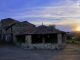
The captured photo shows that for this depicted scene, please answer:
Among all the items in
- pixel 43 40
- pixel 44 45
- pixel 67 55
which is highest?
pixel 43 40

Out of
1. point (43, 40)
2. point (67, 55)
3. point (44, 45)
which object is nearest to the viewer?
point (67, 55)

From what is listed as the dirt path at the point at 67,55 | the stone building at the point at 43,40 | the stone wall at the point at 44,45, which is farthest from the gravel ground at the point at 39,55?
the stone building at the point at 43,40

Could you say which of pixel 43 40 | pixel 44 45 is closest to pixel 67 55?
pixel 44 45

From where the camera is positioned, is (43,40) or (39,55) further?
(43,40)

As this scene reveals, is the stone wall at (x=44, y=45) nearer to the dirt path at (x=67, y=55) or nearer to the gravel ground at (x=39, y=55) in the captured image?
the gravel ground at (x=39, y=55)

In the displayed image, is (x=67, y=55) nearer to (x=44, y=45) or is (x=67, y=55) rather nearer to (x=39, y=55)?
(x=39, y=55)

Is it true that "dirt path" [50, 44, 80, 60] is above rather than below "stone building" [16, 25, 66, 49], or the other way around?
below

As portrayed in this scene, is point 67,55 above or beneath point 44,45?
beneath

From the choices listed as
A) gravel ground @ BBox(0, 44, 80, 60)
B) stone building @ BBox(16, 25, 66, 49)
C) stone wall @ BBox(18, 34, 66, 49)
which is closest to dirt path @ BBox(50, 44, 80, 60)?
gravel ground @ BBox(0, 44, 80, 60)

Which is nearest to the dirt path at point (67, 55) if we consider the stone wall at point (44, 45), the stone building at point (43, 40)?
the stone wall at point (44, 45)

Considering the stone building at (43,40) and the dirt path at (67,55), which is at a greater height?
the stone building at (43,40)

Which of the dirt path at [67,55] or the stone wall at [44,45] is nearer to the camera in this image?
the dirt path at [67,55]

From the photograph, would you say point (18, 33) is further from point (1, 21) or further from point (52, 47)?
point (1, 21)

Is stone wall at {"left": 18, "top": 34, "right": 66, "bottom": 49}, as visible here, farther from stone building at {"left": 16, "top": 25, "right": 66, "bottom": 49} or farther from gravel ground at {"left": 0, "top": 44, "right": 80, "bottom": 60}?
gravel ground at {"left": 0, "top": 44, "right": 80, "bottom": 60}
